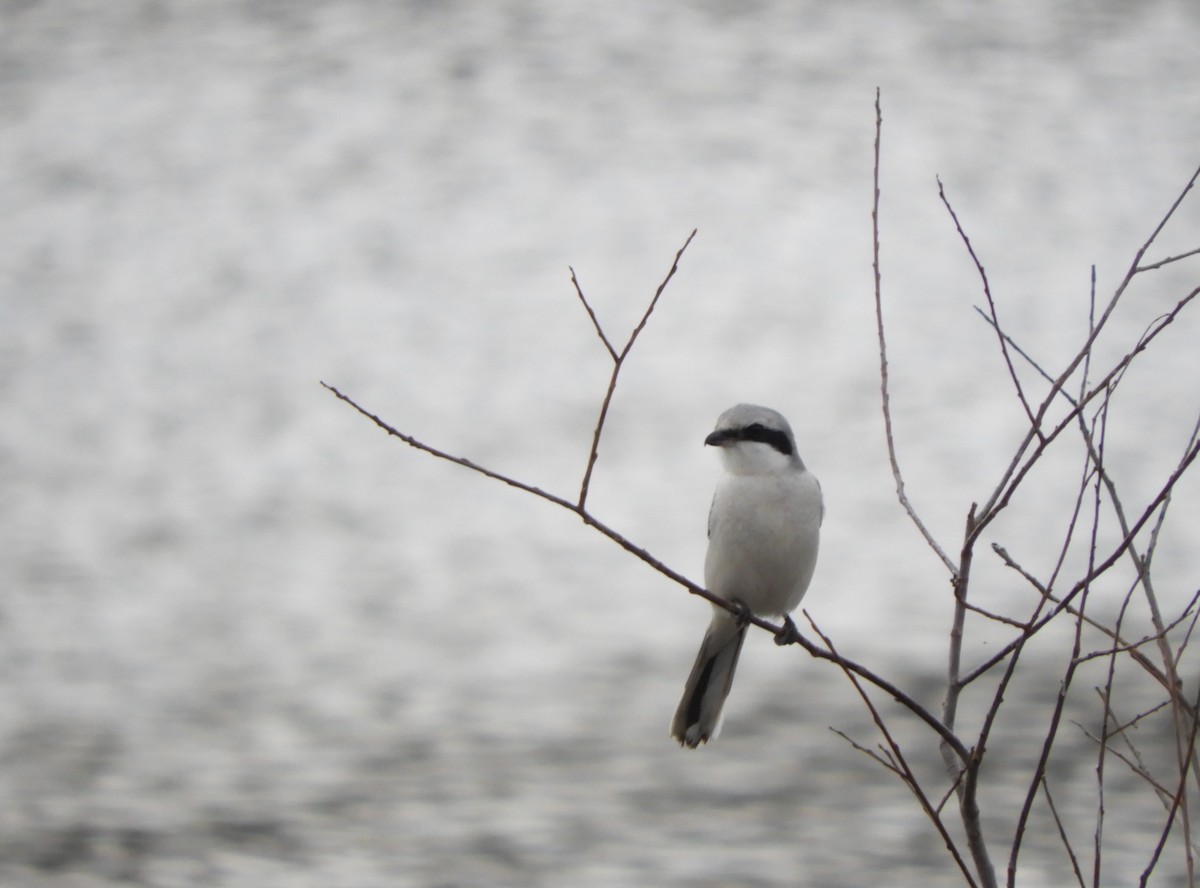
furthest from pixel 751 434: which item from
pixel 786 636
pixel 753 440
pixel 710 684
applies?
pixel 786 636

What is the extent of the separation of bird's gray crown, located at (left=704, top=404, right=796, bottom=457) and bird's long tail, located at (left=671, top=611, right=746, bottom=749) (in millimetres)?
503

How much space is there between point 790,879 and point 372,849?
93.7 inches

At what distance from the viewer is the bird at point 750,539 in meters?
4.20

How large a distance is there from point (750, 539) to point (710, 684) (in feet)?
1.43

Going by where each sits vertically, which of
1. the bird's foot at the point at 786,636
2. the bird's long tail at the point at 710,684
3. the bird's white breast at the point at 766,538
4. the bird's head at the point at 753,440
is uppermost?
the bird's head at the point at 753,440

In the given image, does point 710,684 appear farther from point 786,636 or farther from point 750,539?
point 786,636

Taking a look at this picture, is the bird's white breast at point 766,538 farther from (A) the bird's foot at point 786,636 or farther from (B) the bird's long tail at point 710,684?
(A) the bird's foot at point 786,636

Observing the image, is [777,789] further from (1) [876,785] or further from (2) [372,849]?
(2) [372,849]

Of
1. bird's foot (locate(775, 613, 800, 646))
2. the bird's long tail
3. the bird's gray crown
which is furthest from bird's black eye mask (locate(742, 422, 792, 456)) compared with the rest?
bird's foot (locate(775, 613, 800, 646))

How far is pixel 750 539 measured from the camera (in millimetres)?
4211

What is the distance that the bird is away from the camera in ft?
13.8

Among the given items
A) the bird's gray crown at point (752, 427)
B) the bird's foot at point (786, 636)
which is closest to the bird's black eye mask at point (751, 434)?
the bird's gray crown at point (752, 427)

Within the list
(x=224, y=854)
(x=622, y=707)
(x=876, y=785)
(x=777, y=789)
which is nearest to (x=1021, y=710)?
(x=876, y=785)

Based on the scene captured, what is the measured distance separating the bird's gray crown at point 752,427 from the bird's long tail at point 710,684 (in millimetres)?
503
